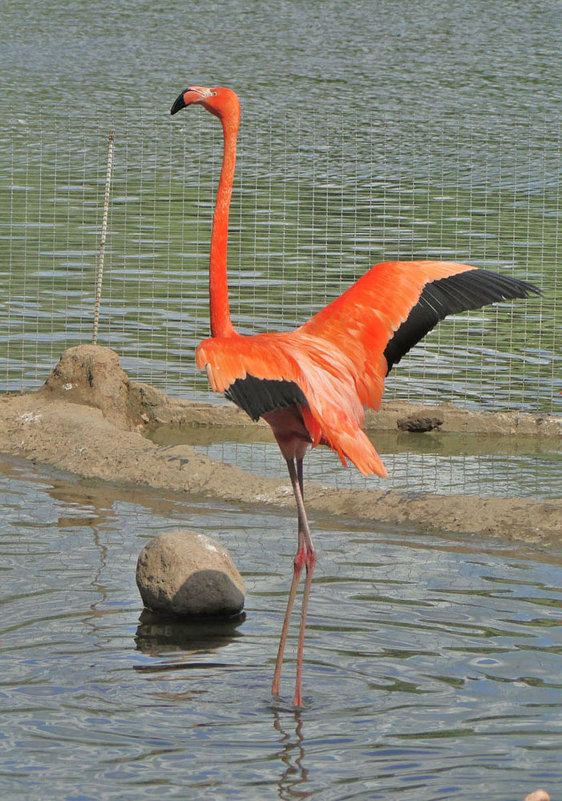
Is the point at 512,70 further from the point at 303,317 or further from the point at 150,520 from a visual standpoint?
the point at 150,520

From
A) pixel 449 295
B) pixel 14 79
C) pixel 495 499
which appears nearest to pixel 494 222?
pixel 495 499

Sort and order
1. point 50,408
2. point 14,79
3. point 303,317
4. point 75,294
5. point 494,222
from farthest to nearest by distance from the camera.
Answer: point 14,79, point 494,222, point 75,294, point 303,317, point 50,408

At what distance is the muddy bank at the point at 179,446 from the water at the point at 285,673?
27 cm

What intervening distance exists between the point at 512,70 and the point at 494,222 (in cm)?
1846

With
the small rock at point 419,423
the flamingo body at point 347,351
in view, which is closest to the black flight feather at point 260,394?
the flamingo body at point 347,351

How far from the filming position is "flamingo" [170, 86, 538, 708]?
6.28 meters

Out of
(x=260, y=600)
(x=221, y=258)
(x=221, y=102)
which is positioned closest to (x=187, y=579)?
(x=260, y=600)

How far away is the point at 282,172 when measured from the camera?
26906 mm

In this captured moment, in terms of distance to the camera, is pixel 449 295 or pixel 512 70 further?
pixel 512 70

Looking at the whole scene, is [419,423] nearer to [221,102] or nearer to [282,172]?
[221,102]

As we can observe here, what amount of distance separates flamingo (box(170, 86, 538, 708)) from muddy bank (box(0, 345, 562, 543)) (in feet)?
7.92

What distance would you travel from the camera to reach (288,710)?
21.1ft

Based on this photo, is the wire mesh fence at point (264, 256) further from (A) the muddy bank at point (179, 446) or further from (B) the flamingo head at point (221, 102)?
(B) the flamingo head at point (221, 102)

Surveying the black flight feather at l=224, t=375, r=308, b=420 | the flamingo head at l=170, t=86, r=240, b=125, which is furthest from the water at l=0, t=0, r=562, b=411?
the black flight feather at l=224, t=375, r=308, b=420
